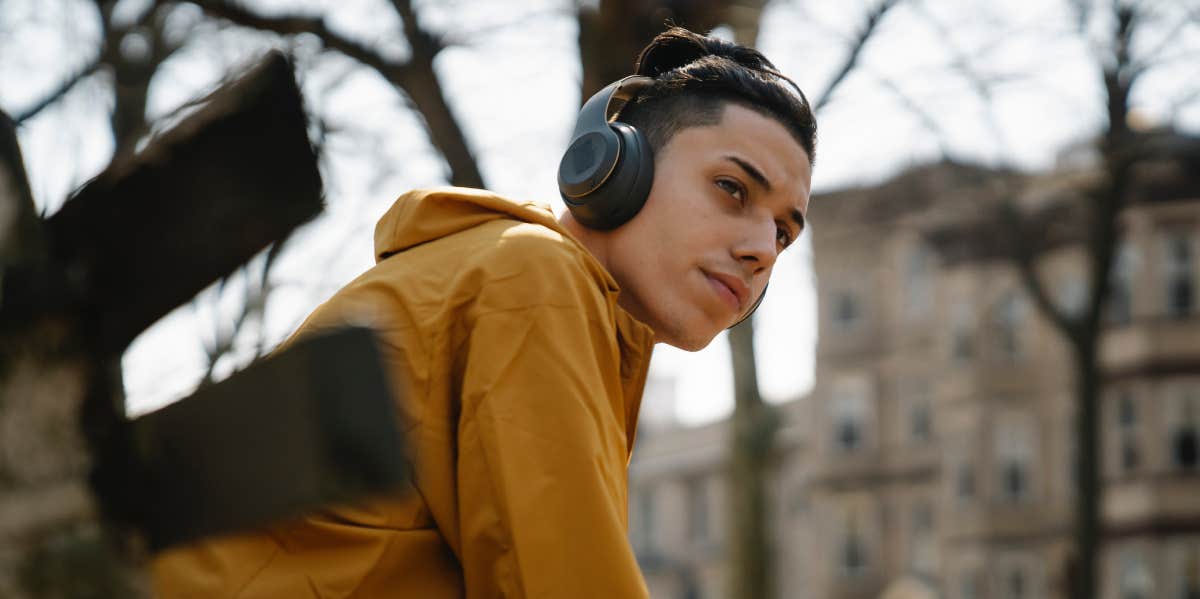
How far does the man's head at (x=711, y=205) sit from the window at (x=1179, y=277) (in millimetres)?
39153

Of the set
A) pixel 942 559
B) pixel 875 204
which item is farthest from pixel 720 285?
pixel 942 559

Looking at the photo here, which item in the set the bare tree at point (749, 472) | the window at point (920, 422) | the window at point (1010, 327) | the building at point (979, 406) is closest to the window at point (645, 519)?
the building at point (979, 406)

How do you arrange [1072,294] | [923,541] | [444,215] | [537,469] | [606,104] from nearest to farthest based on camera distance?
[537,469], [444,215], [606,104], [1072,294], [923,541]

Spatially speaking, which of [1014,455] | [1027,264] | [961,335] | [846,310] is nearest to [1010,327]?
[961,335]

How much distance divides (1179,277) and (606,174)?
39809mm

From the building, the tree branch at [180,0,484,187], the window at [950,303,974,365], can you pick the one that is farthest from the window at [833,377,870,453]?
the tree branch at [180,0,484,187]

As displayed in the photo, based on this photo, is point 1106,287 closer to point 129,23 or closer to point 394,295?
point 129,23

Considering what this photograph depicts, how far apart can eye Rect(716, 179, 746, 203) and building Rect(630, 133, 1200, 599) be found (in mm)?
27002

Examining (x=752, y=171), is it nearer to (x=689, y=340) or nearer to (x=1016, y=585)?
(x=689, y=340)

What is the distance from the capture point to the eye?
9.62 ft

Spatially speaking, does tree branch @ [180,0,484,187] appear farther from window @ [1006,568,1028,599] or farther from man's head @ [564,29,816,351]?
window @ [1006,568,1028,599]

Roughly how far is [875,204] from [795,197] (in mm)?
32709

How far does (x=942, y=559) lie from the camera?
46.0 metres

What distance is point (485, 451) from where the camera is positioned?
224 cm
